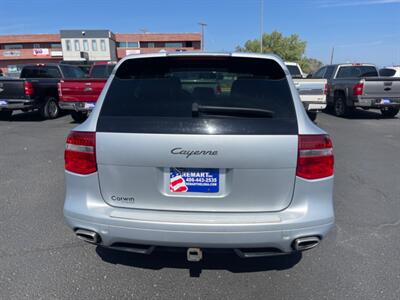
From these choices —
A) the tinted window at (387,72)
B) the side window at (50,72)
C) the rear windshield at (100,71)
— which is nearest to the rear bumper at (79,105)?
the side window at (50,72)

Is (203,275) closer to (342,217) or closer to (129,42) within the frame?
(342,217)

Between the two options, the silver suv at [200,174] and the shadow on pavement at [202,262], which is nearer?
the silver suv at [200,174]

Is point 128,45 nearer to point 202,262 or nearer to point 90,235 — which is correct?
point 202,262

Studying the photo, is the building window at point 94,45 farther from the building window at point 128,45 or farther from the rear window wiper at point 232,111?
the rear window wiper at point 232,111

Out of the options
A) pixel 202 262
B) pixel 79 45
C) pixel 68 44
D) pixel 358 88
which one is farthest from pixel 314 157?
pixel 68 44

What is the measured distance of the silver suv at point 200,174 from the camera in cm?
222

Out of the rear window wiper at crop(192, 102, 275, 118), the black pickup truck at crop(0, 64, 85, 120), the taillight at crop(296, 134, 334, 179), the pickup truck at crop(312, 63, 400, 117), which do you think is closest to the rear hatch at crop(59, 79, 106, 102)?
the black pickup truck at crop(0, 64, 85, 120)

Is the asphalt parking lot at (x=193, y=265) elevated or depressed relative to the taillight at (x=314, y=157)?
depressed

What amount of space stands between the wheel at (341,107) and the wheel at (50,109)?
10.9 metres

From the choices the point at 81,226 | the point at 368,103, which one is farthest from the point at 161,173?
the point at 368,103

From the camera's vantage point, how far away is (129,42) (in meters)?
62.1

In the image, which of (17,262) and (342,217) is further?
(342,217)

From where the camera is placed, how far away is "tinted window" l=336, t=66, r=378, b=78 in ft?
43.5

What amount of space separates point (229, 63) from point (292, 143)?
0.90m
